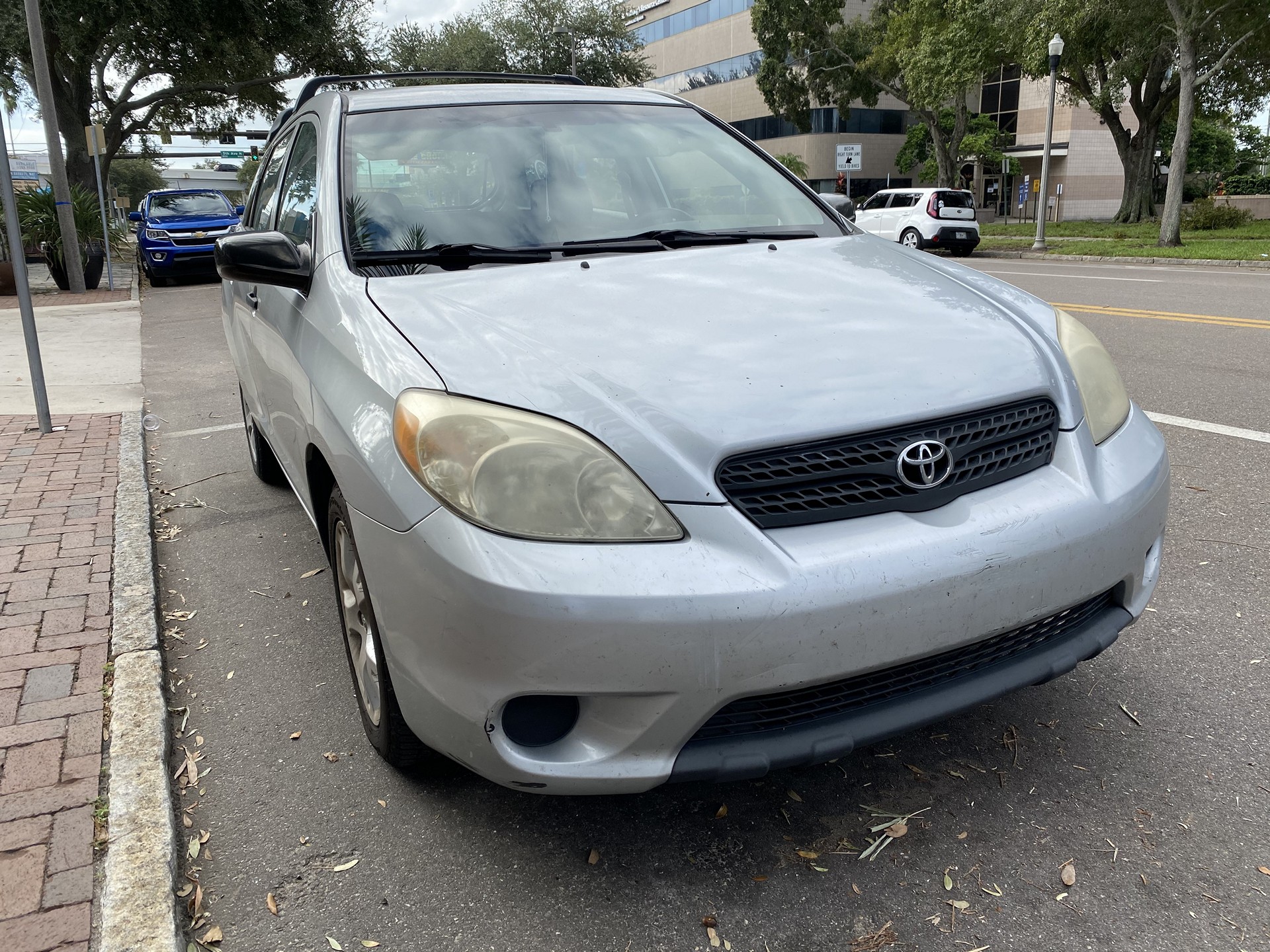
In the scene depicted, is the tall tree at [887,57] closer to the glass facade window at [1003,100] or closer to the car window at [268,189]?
the glass facade window at [1003,100]

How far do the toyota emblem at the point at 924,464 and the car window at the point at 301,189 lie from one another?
1899 mm

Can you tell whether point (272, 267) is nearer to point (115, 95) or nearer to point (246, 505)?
point (246, 505)

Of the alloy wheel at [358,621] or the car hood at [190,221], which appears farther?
the car hood at [190,221]

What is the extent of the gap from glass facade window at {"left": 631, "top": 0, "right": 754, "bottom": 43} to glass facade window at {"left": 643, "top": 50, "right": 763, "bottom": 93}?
2.33 m

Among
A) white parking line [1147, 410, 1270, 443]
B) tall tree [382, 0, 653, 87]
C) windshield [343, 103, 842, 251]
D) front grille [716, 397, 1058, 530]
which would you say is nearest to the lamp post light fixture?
tall tree [382, 0, 653, 87]

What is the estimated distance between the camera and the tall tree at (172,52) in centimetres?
2198

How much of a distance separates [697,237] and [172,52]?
1026 inches

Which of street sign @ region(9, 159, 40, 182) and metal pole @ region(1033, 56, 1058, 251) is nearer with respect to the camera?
metal pole @ region(1033, 56, 1058, 251)

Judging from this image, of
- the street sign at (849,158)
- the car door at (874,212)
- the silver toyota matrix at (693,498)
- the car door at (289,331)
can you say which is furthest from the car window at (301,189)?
the street sign at (849,158)

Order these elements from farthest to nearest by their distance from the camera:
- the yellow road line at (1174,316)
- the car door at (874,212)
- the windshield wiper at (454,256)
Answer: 1. the car door at (874,212)
2. the yellow road line at (1174,316)
3. the windshield wiper at (454,256)

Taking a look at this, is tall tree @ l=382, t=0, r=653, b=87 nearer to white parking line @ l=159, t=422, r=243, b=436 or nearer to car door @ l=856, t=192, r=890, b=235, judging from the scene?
car door @ l=856, t=192, r=890, b=235

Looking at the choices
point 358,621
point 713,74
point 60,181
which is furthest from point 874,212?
point 713,74

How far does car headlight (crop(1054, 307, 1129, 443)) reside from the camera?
2.41m

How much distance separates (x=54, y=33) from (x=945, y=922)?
26.3m
